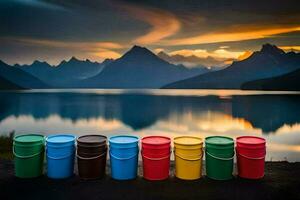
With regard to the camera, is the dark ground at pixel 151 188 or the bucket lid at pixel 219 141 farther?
the bucket lid at pixel 219 141

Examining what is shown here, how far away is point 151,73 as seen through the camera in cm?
686

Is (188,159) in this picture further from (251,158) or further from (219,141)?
(251,158)

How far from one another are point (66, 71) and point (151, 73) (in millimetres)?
1754

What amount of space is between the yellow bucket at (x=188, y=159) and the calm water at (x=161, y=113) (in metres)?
1.96

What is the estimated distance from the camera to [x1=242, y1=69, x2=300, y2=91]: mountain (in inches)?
261

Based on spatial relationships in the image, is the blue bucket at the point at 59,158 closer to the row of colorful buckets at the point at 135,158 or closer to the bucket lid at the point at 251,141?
the row of colorful buckets at the point at 135,158

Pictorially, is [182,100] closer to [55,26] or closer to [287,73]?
[287,73]

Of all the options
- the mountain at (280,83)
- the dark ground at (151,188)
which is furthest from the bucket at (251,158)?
the mountain at (280,83)

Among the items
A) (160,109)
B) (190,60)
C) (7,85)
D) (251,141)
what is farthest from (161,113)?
(7,85)

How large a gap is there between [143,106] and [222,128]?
1621 millimetres

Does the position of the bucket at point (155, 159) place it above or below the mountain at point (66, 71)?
below

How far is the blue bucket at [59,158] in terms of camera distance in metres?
4.43

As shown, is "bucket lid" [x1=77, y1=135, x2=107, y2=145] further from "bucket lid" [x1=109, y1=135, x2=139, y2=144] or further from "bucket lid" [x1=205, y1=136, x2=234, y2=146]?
"bucket lid" [x1=205, y1=136, x2=234, y2=146]

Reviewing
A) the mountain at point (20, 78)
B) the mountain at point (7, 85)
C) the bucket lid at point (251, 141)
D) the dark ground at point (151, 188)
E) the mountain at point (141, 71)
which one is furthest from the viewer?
the mountain at point (7, 85)
